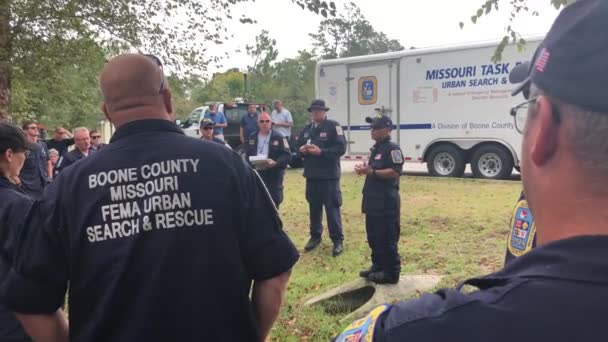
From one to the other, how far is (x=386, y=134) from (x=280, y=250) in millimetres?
3672

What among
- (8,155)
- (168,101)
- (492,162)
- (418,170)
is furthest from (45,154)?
(418,170)

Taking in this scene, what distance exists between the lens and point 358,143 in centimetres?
1380

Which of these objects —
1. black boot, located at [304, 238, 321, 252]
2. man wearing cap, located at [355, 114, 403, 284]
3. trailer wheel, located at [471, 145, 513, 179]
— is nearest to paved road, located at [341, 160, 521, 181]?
trailer wheel, located at [471, 145, 513, 179]

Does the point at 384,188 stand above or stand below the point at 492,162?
above

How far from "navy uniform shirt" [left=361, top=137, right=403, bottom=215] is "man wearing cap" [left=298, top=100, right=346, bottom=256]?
1290 millimetres

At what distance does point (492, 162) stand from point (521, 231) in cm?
1037

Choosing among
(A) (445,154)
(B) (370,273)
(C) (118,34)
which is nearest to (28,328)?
(B) (370,273)

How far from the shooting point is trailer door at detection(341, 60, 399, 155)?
42.7ft

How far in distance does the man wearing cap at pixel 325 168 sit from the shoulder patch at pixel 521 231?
4.38 metres

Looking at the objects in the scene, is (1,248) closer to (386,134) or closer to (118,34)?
(386,134)

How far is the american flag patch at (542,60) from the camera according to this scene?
0.81m

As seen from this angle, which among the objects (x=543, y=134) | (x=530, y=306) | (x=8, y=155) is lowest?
(x=530, y=306)

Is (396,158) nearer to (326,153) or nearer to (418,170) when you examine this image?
(326,153)

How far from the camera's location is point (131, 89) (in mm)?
1715
